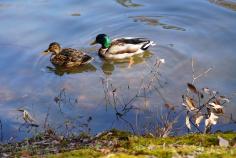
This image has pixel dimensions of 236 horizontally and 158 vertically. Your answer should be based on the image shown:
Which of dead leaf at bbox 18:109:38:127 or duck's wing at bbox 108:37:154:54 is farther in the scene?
duck's wing at bbox 108:37:154:54

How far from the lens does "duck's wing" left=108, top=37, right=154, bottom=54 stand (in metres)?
12.2

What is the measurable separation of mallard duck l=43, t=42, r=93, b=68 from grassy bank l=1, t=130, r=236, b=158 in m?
5.33

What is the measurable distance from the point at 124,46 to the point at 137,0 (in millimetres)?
2815

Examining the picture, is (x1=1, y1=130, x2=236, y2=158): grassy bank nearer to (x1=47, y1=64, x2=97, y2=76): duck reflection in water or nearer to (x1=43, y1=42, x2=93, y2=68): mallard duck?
(x1=47, y1=64, x2=97, y2=76): duck reflection in water

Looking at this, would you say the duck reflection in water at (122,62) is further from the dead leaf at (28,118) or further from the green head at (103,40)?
the dead leaf at (28,118)

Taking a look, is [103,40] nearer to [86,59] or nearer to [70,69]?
[86,59]

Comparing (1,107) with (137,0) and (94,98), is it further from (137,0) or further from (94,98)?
(137,0)

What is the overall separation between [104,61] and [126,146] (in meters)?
7.70

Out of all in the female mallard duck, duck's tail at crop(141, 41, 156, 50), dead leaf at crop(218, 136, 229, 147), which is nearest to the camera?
dead leaf at crop(218, 136, 229, 147)

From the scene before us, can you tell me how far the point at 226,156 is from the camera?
4.36m

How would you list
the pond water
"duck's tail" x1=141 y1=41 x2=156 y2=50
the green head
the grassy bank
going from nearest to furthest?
1. the grassy bank
2. the pond water
3. "duck's tail" x1=141 y1=41 x2=156 y2=50
4. the green head

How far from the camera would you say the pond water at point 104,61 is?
A: 9.37 m

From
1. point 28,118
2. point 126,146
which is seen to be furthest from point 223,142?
point 28,118

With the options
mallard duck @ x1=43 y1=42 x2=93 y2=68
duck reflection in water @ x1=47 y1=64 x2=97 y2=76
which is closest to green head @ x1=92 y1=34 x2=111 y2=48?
mallard duck @ x1=43 y1=42 x2=93 y2=68
